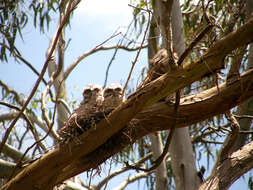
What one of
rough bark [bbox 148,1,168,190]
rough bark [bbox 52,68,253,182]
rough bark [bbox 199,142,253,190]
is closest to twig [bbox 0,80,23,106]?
rough bark [bbox 148,1,168,190]

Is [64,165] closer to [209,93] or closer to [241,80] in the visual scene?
[209,93]

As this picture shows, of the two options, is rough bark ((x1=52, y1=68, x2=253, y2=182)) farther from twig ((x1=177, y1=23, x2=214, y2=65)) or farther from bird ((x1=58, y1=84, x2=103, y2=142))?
twig ((x1=177, y1=23, x2=214, y2=65))

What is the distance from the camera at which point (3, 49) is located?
5.75m

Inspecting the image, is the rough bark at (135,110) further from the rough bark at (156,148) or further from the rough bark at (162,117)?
the rough bark at (156,148)

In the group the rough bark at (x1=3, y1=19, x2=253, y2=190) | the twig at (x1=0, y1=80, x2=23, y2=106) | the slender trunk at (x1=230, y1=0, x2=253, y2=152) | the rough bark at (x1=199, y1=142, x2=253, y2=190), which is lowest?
the rough bark at (x1=199, y1=142, x2=253, y2=190)

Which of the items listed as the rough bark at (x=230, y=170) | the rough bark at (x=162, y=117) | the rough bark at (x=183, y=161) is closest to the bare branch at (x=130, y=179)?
the rough bark at (x=183, y=161)

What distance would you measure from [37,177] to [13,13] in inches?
150

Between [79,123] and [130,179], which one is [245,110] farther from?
[130,179]

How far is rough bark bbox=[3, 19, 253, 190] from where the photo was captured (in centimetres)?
193

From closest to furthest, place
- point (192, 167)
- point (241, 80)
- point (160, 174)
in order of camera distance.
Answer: point (241, 80) → point (192, 167) → point (160, 174)

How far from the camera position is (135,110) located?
212cm

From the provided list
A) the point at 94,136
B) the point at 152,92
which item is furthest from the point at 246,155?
the point at 94,136

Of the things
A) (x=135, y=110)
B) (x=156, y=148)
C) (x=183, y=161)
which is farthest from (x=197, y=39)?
(x=156, y=148)

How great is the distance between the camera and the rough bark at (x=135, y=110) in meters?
1.93
